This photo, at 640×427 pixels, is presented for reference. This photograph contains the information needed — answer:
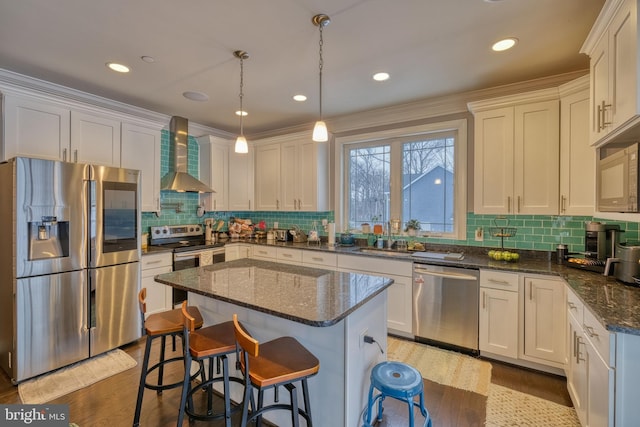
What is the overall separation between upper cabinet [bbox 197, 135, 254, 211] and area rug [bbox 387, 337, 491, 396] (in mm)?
3058

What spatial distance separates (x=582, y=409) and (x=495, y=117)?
7.83 ft

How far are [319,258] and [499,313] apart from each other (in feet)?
6.42

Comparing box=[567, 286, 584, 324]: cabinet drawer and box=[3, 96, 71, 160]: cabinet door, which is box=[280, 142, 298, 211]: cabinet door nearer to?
box=[3, 96, 71, 160]: cabinet door

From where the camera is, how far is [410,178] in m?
3.81

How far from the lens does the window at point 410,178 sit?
11.4 feet

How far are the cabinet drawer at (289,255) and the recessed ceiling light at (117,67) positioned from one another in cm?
258

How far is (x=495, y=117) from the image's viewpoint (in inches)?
114

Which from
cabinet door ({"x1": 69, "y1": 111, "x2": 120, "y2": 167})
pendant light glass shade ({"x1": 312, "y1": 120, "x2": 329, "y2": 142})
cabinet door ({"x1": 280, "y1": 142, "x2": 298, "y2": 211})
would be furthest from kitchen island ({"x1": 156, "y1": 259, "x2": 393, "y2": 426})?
cabinet door ({"x1": 280, "y1": 142, "x2": 298, "y2": 211})

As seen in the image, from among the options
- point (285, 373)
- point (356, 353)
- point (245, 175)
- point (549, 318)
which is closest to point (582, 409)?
point (549, 318)

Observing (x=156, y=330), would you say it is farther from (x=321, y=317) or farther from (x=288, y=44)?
(x=288, y=44)

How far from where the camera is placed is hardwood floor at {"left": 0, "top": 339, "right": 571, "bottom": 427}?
200 cm

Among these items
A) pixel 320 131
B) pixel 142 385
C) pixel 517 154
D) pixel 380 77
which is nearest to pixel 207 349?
pixel 142 385

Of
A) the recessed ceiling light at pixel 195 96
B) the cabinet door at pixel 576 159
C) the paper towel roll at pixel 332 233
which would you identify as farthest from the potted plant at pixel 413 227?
the recessed ceiling light at pixel 195 96

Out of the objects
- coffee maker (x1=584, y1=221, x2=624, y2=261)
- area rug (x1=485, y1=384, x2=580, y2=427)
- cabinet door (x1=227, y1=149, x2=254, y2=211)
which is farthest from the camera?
cabinet door (x1=227, y1=149, x2=254, y2=211)
